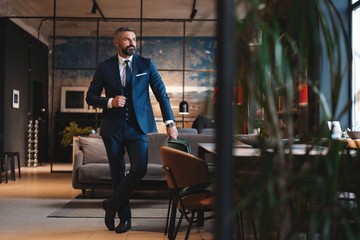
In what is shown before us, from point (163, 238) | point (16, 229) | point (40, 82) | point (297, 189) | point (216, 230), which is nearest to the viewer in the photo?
point (216, 230)

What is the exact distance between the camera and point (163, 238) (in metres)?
4.46

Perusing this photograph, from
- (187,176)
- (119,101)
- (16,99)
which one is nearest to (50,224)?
(119,101)

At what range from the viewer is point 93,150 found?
7332 millimetres

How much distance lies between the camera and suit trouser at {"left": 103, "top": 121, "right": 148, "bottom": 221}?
15.0 feet

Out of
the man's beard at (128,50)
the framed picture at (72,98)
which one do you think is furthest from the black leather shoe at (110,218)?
the framed picture at (72,98)

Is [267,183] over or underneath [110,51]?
underneath

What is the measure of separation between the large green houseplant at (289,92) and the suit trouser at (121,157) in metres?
3.11

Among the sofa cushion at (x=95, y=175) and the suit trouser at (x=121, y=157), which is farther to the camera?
the sofa cushion at (x=95, y=175)

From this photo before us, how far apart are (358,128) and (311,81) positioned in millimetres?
4466

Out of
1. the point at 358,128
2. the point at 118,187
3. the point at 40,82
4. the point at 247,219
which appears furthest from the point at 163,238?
the point at 40,82

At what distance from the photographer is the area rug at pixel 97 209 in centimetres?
568

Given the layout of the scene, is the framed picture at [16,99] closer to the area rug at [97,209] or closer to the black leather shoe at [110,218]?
the area rug at [97,209]

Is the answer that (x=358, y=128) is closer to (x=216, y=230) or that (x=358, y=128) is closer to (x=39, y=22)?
(x=216, y=230)

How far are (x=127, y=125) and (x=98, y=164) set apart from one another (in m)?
2.48
